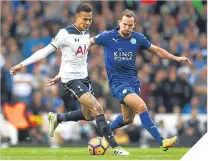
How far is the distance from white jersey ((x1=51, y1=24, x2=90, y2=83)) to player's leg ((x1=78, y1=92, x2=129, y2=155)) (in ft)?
1.80

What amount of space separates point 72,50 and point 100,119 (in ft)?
4.47

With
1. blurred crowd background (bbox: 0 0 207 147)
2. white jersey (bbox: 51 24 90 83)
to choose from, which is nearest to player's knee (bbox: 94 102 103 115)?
white jersey (bbox: 51 24 90 83)

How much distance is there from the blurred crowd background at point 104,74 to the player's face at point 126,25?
19.4 feet

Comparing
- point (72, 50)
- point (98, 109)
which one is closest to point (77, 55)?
point (72, 50)

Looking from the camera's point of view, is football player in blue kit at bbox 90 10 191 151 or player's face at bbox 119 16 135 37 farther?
football player in blue kit at bbox 90 10 191 151

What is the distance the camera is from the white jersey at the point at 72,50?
14.9 metres

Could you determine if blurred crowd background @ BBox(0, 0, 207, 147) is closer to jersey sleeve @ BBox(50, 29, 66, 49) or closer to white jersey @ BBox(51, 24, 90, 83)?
white jersey @ BBox(51, 24, 90, 83)

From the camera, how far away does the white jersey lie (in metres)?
14.9

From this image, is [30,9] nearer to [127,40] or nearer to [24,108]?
[24,108]

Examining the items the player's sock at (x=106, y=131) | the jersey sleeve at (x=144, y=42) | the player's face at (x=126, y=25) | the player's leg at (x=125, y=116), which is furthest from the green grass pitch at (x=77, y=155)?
the player's face at (x=126, y=25)

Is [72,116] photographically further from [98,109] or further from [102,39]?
[102,39]

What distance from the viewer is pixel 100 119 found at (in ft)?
47.7

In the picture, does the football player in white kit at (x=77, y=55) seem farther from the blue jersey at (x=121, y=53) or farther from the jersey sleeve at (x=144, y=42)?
the jersey sleeve at (x=144, y=42)

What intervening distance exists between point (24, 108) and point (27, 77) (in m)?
1.19
